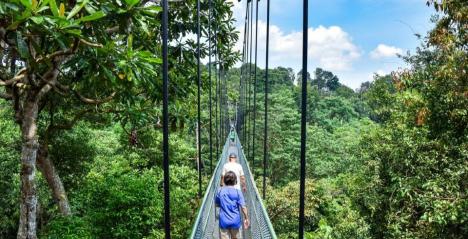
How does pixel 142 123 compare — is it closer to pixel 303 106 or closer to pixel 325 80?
→ pixel 303 106

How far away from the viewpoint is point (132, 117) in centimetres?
421

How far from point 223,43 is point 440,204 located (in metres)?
2.95

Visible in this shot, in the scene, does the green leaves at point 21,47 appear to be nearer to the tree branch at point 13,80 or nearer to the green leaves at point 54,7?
the green leaves at point 54,7

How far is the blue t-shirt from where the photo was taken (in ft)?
8.07

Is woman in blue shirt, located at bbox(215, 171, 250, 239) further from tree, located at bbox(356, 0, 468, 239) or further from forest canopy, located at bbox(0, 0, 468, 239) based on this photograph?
tree, located at bbox(356, 0, 468, 239)

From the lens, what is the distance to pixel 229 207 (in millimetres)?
2467

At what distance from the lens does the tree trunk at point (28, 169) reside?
3.86 meters

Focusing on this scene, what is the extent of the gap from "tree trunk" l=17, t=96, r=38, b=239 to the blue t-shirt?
2.14 metres

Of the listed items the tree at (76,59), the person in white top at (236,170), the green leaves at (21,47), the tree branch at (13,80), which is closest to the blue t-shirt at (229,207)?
the person in white top at (236,170)

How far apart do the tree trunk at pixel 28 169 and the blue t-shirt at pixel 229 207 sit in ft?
7.03

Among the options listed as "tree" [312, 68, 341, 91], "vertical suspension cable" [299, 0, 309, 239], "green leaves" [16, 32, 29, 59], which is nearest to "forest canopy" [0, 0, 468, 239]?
"green leaves" [16, 32, 29, 59]

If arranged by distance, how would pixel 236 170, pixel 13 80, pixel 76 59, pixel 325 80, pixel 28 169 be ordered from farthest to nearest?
pixel 325 80 < pixel 28 169 < pixel 236 170 < pixel 13 80 < pixel 76 59

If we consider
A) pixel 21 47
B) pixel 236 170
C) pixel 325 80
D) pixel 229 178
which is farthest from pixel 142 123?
pixel 325 80

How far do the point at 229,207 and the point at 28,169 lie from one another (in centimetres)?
221
